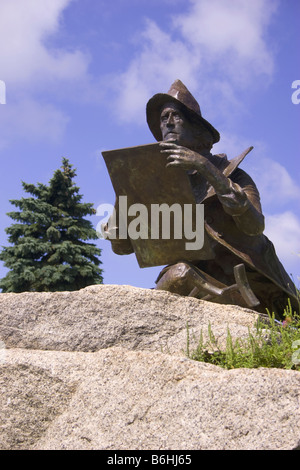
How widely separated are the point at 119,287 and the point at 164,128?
2209 mm

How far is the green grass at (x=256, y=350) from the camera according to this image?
4.04 metres

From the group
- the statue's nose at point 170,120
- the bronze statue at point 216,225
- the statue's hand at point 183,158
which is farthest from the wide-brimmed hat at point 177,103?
the statue's hand at point 183,158

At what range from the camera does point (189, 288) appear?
5.76m

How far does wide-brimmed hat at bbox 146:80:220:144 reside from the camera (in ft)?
21.5

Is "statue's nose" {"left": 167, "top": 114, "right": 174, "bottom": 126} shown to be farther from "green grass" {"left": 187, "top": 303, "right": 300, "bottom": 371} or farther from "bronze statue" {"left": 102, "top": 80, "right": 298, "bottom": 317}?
"green grass" {"left": 187, "top": 303, "right": 300, "bottom": 371}

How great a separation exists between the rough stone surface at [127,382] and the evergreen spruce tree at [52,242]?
13.7 m

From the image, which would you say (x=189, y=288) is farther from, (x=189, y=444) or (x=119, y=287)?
(x=189, y=444)

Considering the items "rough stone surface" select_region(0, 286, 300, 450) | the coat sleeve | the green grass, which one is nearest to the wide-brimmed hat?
the coat sleeve

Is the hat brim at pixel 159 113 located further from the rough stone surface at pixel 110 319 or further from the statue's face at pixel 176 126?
the rough stone surface at pixel 110 319

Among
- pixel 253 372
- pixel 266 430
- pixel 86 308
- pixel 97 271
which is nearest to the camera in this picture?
pixel 266 430

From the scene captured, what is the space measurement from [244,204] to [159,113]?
1659 mm
